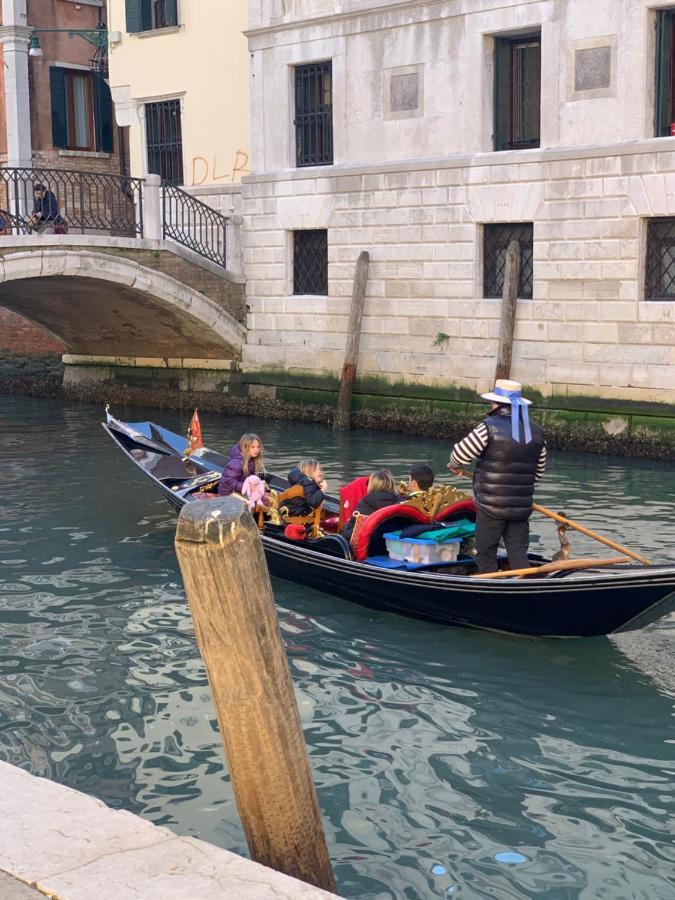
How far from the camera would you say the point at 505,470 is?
573 cm

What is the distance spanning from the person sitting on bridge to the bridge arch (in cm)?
25

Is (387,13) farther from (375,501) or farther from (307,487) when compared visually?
(375,501)

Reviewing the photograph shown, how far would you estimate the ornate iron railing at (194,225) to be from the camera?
14.0 meters

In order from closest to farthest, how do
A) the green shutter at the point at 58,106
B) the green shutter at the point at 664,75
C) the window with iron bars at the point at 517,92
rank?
the green shutter at the point at 664,75, the window with iron bars at the point at 517,92, the green shutter at the point at 58,106

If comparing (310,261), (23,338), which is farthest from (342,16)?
(23,338)

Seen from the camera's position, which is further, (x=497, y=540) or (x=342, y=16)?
(x=342, y=16)

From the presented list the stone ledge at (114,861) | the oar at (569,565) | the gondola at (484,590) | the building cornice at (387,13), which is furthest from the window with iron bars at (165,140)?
the stone ledge at (114,861)

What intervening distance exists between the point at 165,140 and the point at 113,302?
2286 mm

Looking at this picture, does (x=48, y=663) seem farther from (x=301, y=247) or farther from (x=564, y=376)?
(x=301, y=247)

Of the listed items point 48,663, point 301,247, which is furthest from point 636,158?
point 48,663

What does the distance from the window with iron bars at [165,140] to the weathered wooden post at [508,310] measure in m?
5.39

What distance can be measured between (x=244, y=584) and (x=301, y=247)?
11.1 m

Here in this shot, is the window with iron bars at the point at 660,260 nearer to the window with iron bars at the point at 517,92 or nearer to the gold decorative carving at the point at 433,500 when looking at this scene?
the window with iron bars at the point at 517,92

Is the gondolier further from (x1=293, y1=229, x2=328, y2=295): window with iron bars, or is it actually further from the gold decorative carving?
(x1=293, y1=229, x2=328, y2=295): window with iron bars
